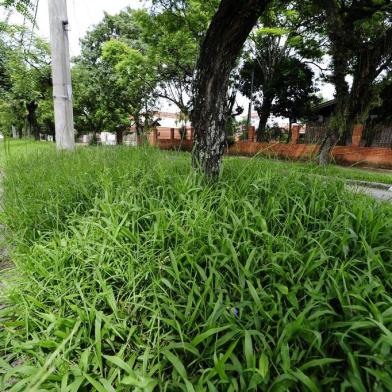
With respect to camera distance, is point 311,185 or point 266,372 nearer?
Result: point 266,372

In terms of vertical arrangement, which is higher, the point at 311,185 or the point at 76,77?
the point at 76,77

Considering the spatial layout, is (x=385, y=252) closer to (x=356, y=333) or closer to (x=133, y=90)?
(x=356, y=333)

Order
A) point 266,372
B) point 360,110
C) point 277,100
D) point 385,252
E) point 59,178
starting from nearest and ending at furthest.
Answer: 1. point 266,372
2. point 385,252
3. point 59,178
4. point 360,110
5. point 277,100

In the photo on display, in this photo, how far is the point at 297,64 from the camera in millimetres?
15711

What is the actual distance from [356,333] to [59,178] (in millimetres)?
2806

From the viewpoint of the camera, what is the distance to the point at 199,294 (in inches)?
55.5

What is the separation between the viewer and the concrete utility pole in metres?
5.24

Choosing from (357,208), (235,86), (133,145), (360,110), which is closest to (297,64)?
(235,86)

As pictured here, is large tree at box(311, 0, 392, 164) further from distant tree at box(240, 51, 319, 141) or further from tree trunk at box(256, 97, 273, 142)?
tree trunk at box(256, 97, 273, 142)

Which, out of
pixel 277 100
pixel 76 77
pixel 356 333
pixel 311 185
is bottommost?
pixel 356 333

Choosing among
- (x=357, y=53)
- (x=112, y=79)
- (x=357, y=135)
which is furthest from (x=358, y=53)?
(x=112, y=79)

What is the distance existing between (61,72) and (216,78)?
13.2ft

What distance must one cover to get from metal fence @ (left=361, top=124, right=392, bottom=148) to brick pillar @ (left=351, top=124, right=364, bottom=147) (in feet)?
2.17

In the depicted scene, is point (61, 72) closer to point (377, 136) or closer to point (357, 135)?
point (357, 135)
